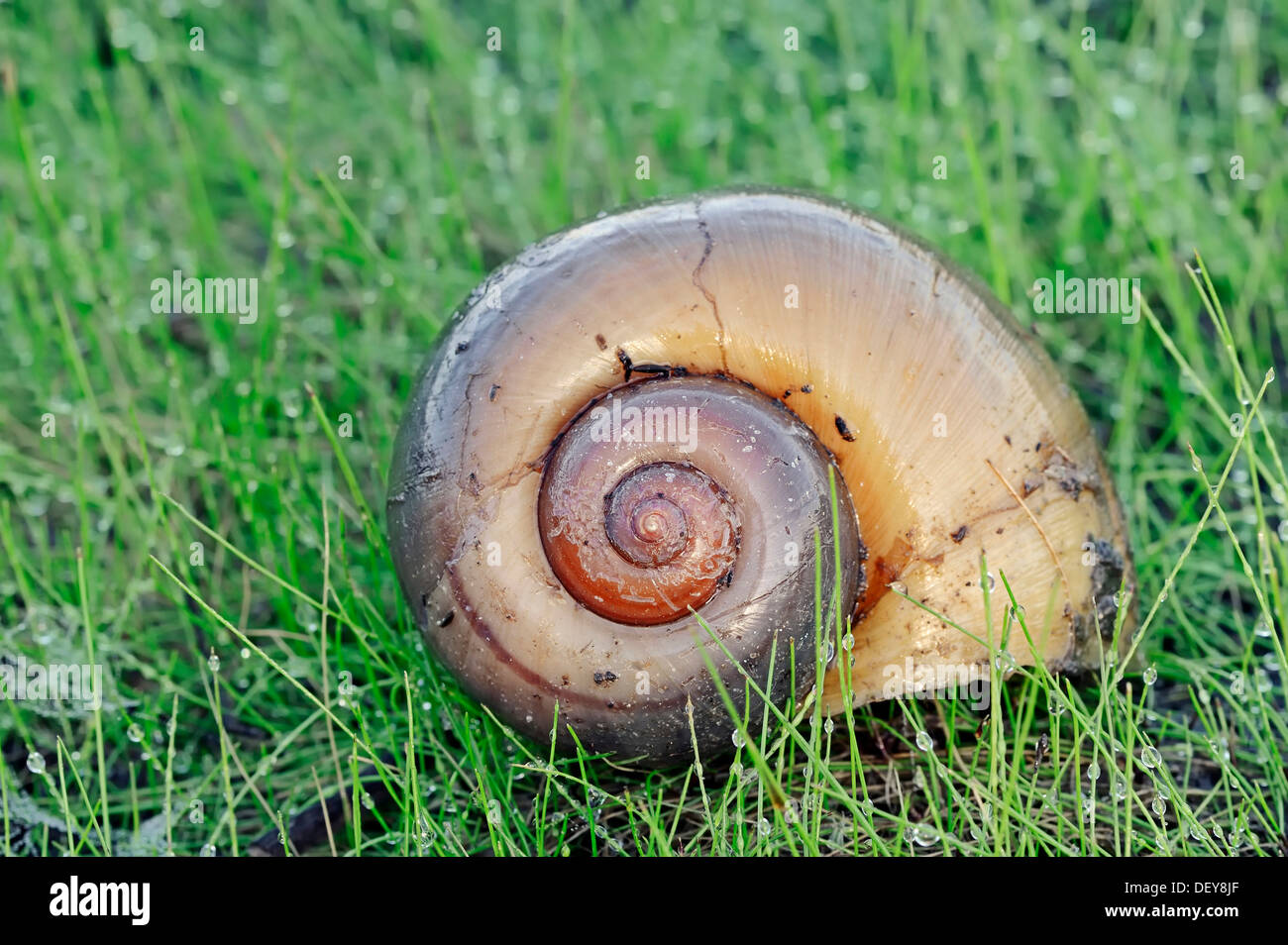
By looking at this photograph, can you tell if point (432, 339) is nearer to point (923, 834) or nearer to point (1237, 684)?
point (923, 834)

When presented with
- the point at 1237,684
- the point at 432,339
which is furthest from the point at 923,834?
the point at 432,339

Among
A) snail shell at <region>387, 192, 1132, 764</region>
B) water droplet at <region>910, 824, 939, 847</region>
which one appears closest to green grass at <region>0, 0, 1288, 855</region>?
water droplet at <region>910, 824, 939, 847</region>

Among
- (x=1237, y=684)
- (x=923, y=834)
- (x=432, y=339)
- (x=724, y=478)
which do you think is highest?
(x=432, y=339)

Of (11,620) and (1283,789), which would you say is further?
(11,620)

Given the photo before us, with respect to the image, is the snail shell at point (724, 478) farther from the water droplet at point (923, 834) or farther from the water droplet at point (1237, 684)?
the water droplet at point (1237, 684)

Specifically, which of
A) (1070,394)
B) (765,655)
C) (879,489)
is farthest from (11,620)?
(1070,394)

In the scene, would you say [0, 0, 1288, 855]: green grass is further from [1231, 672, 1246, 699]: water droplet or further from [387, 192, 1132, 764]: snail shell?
[387, 192, 1132, 764]: snail shell
